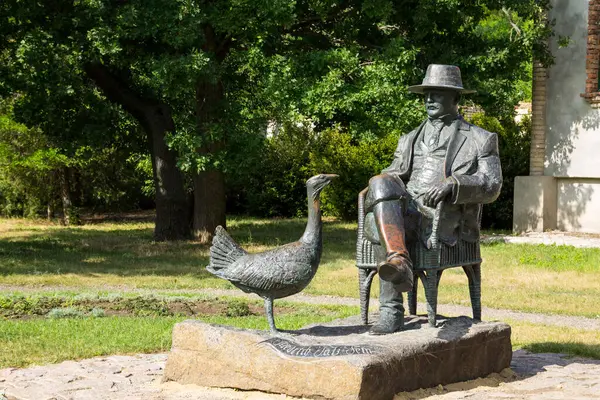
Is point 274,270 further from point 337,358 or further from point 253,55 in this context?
point 253,55

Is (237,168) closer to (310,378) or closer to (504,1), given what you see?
(504,1)

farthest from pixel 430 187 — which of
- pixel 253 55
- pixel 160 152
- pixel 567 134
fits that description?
pixel 567 134

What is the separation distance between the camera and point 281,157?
28422 millimetres

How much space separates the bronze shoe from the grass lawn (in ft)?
9.84

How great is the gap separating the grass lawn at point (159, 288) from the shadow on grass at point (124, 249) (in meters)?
0.03

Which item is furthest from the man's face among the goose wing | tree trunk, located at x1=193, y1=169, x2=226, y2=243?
tree trunk, located at x1=193, y1=169, x2=226, y2=243

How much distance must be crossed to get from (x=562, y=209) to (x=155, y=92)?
8815mm

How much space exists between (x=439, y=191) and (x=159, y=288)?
23.7ft

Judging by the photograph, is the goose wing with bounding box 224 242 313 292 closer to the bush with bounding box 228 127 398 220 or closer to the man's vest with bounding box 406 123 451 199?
the man's vest with bounding box 406 123 451 199

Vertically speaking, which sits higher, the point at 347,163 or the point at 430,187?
the point at 347,163

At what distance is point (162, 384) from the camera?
312 inches

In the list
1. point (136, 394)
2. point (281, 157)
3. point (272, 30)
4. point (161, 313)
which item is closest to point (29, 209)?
point (281, 157)

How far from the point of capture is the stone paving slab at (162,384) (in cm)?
757

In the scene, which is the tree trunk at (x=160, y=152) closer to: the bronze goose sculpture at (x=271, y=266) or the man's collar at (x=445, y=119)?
the man's collar at (x=445, y=119)
